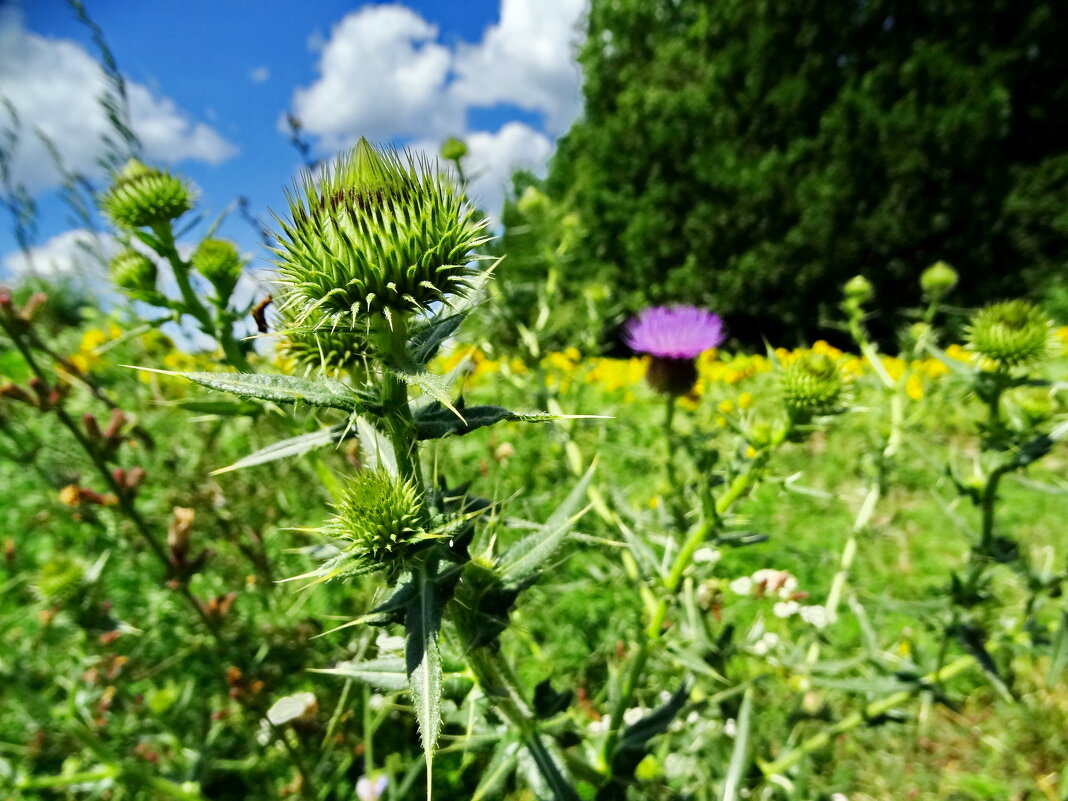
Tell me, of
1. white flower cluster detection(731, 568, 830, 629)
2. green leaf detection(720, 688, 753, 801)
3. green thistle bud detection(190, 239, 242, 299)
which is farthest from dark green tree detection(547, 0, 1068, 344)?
green leaf detection(720, 688, 753, 801)

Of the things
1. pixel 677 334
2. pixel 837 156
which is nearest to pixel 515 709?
pixel 677 334

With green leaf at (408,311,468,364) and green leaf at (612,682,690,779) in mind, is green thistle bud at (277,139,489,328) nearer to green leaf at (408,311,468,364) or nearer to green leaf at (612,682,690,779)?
green leaf at (408,311,468,364)

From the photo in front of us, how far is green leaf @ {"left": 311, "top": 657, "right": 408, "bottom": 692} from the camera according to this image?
1.37 meters

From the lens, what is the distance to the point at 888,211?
35.6ft

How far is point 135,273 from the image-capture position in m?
2.11

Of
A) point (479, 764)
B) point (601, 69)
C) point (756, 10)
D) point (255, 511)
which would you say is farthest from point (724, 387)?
point (601, 69)

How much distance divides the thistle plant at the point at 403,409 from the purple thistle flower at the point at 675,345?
1.69m

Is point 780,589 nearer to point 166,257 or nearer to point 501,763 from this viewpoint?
point 501,763

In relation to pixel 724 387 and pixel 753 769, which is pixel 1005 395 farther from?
pixel 724 387

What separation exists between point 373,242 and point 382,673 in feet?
3.12

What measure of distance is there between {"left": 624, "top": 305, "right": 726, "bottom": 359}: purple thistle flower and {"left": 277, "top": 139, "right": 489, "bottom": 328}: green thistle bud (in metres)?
1.82

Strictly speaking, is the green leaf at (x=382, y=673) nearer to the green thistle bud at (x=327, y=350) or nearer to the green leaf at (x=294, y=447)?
the green leaf at (x=294, y=447)

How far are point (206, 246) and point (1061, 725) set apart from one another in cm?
461

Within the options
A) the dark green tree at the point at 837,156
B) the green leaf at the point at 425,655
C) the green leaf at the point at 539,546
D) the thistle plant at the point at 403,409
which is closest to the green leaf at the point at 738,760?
the thistle plant at the point at 403,409
